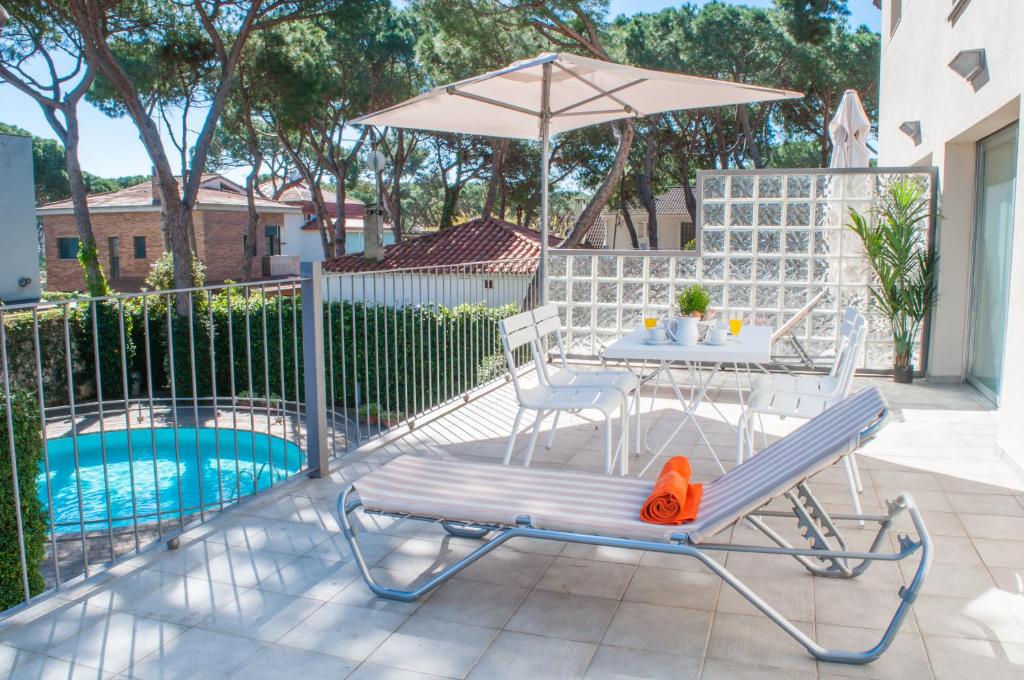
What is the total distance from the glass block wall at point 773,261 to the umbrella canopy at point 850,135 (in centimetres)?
63

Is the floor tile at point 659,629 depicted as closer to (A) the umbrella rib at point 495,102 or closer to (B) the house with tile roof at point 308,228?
(A) the umbrella rib at point 495,102

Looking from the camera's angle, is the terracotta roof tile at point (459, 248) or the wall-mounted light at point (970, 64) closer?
the wall-mounted light at point (970, 64)

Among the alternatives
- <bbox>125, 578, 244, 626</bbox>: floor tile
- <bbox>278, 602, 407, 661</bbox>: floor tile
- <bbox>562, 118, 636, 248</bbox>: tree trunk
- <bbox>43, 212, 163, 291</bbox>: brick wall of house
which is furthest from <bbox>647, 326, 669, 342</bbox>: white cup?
<bbox>43, 212, 163, 291</bbox>: brick wall of house

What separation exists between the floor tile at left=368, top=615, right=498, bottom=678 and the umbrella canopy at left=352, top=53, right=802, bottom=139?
3.02m

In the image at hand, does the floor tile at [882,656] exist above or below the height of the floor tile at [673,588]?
above

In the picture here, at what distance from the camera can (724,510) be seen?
2.61 meters

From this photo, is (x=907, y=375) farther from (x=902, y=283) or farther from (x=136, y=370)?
(x=136, y=370)

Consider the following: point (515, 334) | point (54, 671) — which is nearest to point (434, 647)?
point (54, 671)

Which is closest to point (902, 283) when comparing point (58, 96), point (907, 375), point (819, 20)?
point (907, 375)

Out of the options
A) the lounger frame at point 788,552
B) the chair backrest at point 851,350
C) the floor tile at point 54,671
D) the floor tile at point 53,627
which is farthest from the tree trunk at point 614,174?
the floor tile at point 54,671

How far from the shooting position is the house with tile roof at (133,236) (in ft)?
91.3

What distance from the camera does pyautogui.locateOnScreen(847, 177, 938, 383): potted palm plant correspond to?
7270 mm

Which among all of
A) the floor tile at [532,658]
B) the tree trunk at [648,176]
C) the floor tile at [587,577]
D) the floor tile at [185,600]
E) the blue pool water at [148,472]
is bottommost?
the blue pool water at [148,472]

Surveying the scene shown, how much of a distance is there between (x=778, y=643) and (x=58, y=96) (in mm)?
17445
